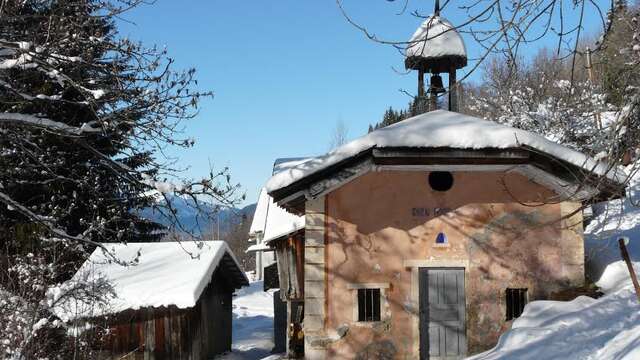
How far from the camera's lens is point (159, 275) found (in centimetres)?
1645

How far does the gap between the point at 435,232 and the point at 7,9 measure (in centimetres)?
801

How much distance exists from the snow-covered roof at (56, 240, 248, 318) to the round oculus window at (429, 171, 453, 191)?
5608 millimetres

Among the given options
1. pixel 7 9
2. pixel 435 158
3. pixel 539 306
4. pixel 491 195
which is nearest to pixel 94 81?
pixel 7 9

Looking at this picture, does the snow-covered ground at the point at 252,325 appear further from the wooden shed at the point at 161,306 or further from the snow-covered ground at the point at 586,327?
the snow-covered ground at the point at 586,327

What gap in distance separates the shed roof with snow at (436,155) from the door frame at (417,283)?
183 cm

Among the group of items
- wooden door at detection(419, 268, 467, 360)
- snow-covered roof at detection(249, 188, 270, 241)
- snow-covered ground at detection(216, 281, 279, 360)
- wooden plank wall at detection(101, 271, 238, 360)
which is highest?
snow-covered roof at detection(249, 188, 270, 241)

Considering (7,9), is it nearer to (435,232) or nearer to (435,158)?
(435,158)

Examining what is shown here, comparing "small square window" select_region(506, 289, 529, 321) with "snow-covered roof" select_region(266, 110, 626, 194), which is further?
"small square window" select_region(506, 289, 529, 321)

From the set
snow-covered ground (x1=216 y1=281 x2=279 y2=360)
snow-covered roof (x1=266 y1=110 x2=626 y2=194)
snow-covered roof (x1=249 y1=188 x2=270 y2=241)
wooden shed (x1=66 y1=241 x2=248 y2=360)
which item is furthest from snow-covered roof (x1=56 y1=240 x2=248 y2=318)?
snow-covered roof (x1=249 y1=188 x2=270 y2=241)

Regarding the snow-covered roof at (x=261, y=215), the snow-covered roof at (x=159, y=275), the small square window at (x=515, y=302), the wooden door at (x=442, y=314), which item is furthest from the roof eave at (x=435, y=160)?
the snow-covered roof at (x=261, y=215)

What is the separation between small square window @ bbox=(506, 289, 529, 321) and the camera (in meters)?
11.5

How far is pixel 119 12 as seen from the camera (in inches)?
281

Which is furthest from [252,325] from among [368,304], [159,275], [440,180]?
[440,180]

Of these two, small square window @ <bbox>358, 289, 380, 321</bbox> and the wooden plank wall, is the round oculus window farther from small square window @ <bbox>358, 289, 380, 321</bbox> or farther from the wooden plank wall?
the wooden plank wall
